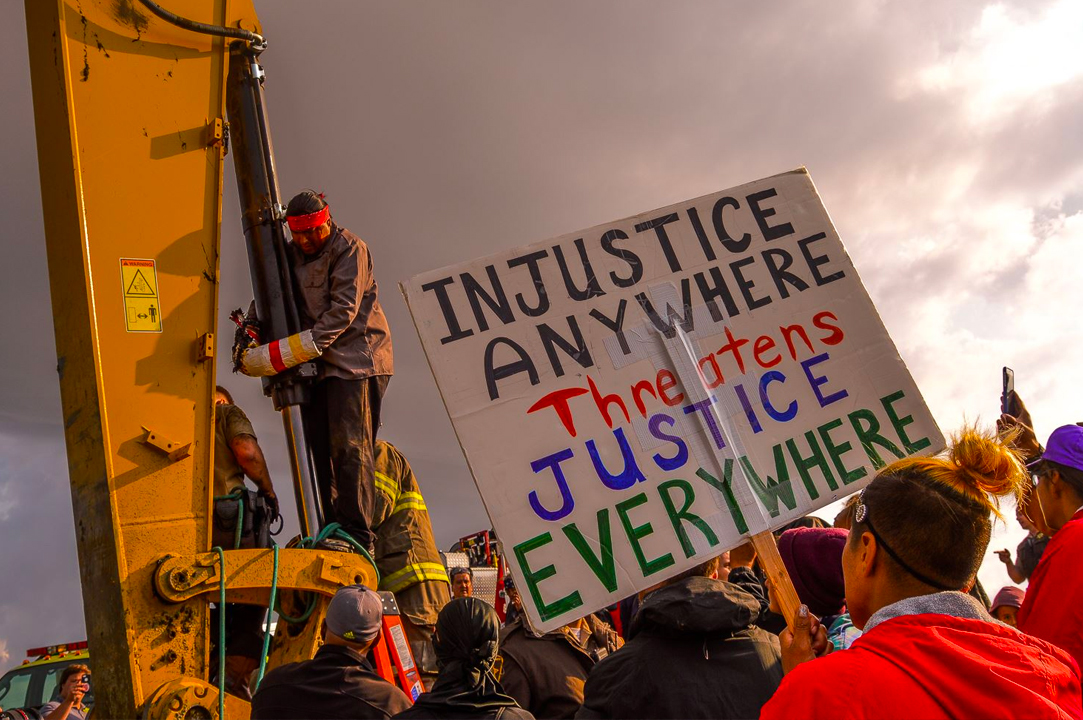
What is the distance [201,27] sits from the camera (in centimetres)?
480

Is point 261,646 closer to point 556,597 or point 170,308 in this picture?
point 170,308

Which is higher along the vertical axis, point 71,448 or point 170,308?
point 170,308

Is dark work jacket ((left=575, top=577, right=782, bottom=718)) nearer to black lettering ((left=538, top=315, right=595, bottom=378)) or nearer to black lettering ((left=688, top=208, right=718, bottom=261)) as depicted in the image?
black lettering ((left=538, top=315, right=595, bottom=378))

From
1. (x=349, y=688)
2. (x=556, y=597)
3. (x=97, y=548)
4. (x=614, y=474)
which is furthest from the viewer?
(x=97, y=548)

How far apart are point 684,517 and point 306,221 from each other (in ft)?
9.18

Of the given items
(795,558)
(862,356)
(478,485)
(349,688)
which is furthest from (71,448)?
(862,356)

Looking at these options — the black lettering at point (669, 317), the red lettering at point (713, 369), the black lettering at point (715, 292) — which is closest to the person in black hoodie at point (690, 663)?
the red lettering at point (713, 369)

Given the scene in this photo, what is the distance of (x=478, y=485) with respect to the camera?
324 centimetres

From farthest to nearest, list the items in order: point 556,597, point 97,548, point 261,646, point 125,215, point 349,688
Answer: point 261,646 → point 125,215 → point 97,548 → point 349,688 → point 556,597

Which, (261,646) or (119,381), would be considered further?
(261,646)

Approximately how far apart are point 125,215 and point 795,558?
3.32 meters

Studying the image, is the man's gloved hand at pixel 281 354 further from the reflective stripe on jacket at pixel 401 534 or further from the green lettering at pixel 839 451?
the green lettering at pixel 839 451

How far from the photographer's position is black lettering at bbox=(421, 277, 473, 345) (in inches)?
137

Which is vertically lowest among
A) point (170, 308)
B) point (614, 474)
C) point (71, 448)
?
point (614, 474)
